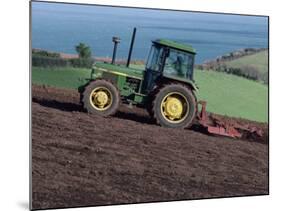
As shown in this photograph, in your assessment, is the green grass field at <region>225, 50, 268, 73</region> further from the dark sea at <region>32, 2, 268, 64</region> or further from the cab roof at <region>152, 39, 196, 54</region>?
Answer: the cab roof at <region>152, 39, 196, 54</region>

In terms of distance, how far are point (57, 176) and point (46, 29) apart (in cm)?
140

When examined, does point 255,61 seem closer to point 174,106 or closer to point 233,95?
point 233,95

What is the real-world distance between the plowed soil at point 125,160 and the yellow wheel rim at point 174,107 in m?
0.14

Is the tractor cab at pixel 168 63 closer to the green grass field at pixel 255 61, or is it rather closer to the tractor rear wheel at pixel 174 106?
the tractor rear wheel at pixel 174 106

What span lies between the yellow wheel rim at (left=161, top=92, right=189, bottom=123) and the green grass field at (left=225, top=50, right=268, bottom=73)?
25.8 inches

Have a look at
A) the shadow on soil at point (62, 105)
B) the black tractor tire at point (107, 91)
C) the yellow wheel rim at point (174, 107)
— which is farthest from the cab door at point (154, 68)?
the shadow on soil at point (62, 105)

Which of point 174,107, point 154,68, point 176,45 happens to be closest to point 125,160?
point 174,107

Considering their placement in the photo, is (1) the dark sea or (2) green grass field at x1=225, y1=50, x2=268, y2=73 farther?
Result: (2) green grass field at x1=225, y1=50, x2=268, y2=73

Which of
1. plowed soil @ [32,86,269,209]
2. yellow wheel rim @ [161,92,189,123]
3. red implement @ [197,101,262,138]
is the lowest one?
plowed soil @ [32,86,269,209]

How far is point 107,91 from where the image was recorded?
6.98m

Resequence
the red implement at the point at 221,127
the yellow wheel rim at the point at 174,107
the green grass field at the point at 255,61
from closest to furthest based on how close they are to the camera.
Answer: the yellow wheel rim at the point at 174,107
the red implement at the point at 221,127
the green grass field at the point at 255,61

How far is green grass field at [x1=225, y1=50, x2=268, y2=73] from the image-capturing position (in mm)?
7477

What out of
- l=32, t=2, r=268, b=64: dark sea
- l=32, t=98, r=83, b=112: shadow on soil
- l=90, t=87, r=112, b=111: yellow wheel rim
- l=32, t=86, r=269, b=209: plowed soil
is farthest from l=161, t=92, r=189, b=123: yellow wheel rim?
l=32, t=98, r=83, b=112: shadow on soil

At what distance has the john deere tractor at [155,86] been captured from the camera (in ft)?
22.8
